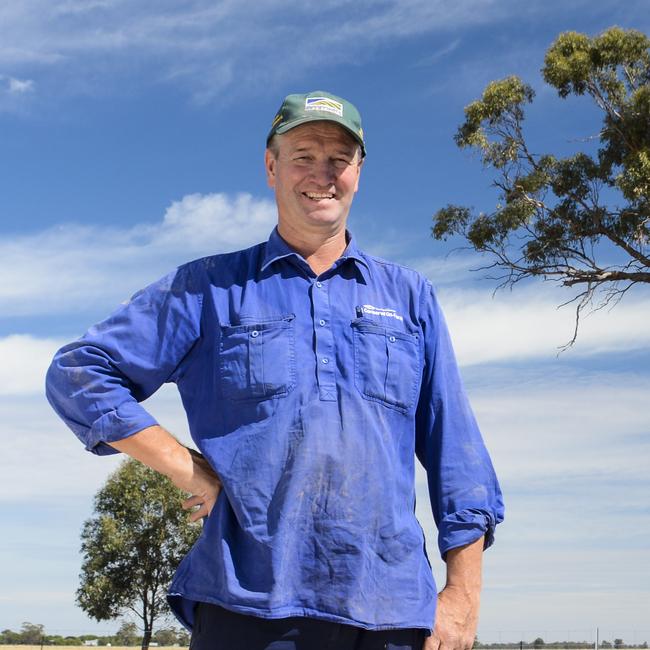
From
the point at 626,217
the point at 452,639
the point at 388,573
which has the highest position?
the point at 626,217

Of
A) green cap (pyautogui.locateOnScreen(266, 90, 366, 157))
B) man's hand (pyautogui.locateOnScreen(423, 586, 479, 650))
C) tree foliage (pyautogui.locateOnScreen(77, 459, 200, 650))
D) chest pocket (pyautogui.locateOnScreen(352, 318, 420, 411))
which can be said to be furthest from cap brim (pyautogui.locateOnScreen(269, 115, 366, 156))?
tree foliage (pyautogui.locateOnScreen(77, 459, 200, 650))

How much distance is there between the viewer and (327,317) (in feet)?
8.92

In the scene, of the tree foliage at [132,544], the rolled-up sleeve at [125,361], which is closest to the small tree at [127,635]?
the tree foliage at [132,544]

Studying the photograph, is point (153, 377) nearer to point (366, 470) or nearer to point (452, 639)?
point (366, 470)

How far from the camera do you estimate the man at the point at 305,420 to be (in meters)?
2.46

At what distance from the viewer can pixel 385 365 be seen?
106 inches

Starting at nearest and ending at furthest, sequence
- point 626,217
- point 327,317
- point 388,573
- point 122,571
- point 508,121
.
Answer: point 388,573, point 327,317, point 626,217, point 508,121, point 122,571

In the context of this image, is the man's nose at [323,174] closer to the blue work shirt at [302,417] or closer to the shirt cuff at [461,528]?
the blue work shirt at [302,417]

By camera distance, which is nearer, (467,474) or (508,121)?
(467,474)

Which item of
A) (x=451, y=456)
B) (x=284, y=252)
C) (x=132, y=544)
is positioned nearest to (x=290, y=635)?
(x=451, y=456)

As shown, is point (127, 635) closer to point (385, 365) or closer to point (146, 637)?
point (146, 637)

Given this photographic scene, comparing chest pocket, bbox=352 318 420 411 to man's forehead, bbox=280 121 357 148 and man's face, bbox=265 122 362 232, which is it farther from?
man's forehead, bbox=280 121 357 148

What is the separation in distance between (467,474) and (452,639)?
17.9 inches

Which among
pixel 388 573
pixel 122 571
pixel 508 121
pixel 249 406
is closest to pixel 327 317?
pixel 249 406
